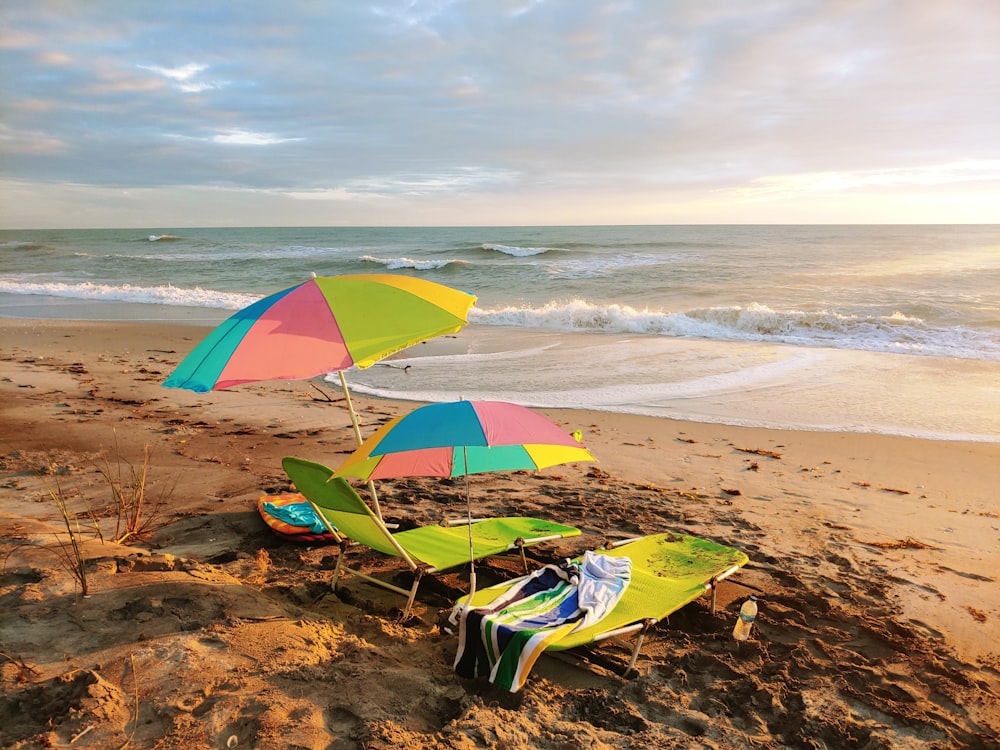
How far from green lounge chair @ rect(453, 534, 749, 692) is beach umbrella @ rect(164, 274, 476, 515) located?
143 centimetres

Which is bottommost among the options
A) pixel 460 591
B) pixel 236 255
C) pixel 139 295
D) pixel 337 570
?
pixel 460 591

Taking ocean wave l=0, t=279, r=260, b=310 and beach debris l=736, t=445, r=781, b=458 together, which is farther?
ocean wave l=0, t=279, r=260, b=310

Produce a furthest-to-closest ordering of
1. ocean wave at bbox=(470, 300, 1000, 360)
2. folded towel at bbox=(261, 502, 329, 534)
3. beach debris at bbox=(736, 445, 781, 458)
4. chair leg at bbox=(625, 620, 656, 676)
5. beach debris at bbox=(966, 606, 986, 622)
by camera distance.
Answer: ocean wave at bbox=(470, 300, 1000, 360)
beach debris at bbox=(736, 445, 781, 458)
folded towel at bbox=(261, 502, 329, 534)
beach debris at bbox=(966, 606, 986, 622)
chair leg at bbox=(625, 620, 656, 676)

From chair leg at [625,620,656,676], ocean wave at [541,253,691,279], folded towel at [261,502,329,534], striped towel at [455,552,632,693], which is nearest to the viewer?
striped towel at [455,552,632,693]

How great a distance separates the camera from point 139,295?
23000 mm

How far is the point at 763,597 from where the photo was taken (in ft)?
13.3

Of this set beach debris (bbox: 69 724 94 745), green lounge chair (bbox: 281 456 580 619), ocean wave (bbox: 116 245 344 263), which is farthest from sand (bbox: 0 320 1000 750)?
ocean wave (bbox: 116 245 344 263)

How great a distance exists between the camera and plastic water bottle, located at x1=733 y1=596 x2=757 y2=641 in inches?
142

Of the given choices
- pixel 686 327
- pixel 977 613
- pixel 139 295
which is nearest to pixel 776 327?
pixel 686 327

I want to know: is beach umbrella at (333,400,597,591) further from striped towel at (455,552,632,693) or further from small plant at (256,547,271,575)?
small plant at (256,547,271,575)

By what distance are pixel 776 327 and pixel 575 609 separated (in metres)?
15.5

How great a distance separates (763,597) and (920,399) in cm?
700

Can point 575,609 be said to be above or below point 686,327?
below

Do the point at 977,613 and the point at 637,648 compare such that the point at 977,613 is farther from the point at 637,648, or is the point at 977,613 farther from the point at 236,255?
the point at 236,255
